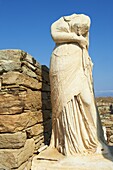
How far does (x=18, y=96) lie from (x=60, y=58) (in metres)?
1.00

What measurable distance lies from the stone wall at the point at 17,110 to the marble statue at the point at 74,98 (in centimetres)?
39

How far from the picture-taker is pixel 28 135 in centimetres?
369

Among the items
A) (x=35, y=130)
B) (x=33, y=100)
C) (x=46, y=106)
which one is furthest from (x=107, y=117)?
(x=33, y=100)

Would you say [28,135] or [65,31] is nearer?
[28,135]

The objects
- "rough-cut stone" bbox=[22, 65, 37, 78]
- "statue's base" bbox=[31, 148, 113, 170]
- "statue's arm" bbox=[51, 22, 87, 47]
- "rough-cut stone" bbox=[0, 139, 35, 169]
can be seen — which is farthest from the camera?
"statue's arm" bbox=[51, 22, 87, 47]

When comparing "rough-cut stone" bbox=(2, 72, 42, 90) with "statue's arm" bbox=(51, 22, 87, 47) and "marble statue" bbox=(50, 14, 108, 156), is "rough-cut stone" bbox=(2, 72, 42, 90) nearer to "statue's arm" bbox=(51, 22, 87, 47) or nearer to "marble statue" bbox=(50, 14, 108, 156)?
"marble statue" bbox=(50, 14, 108, 156)

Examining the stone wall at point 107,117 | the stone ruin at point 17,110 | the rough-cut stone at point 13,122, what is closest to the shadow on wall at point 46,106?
the stone ruin at point 17,110

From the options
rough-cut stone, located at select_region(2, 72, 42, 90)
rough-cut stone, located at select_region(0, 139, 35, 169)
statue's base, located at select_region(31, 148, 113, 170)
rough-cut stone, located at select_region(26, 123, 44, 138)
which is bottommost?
statue's base, located at select_region(31, 148, 113, 170)

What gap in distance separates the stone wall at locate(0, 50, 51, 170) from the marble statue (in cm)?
39

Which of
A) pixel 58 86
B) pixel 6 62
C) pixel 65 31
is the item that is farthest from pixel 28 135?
pixel 65 31

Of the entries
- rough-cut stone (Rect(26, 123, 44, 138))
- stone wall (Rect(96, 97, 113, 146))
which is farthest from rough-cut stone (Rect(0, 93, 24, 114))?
stone wall (Rect(96, 97, 113, 146))

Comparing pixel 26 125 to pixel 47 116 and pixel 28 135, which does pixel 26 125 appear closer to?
pixel 28 135

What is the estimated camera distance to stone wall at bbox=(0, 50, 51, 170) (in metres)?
3.28

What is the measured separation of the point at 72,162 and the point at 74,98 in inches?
39.3
